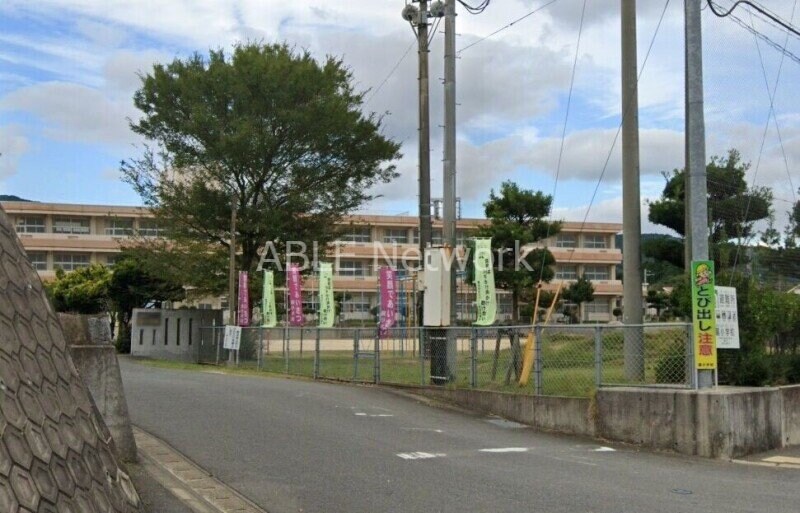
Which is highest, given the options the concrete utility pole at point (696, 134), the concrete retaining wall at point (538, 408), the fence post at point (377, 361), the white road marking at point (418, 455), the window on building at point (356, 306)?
the concrete utility pole at point (696, 134)

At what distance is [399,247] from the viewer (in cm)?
7281

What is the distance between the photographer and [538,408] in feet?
43.1

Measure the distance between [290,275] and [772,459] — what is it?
67.1 feet

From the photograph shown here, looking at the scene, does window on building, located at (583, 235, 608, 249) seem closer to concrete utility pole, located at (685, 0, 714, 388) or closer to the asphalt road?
the asphalt road

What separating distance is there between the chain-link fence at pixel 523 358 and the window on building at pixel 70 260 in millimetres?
48944

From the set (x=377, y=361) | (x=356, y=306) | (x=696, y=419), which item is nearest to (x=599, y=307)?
(x=356, y=306)

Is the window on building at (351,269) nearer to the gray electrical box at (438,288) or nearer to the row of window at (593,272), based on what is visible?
the row of window at (593,272)

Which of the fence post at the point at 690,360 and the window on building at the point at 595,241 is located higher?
the window on building at the point at 595,241

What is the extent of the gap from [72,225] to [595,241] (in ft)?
162

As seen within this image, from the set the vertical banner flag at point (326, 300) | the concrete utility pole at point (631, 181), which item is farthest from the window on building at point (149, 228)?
the concrete utility pole at point (631, 181)

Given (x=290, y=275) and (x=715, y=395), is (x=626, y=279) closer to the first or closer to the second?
(x=715, y=395)

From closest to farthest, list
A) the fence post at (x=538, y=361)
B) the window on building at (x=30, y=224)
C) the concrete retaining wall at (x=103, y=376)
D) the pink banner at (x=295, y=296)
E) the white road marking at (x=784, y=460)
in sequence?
the concrete retaining wall at (x=103, y=376) → the white road marking at (x=784, y=460) → the fence post at (x=538, y=361) → the pink banner at (x=295, y=296) → the window on building at (x=30, y=224)

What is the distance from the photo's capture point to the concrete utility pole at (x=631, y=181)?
15422 mm

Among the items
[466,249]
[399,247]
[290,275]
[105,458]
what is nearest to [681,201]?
[466,249]
